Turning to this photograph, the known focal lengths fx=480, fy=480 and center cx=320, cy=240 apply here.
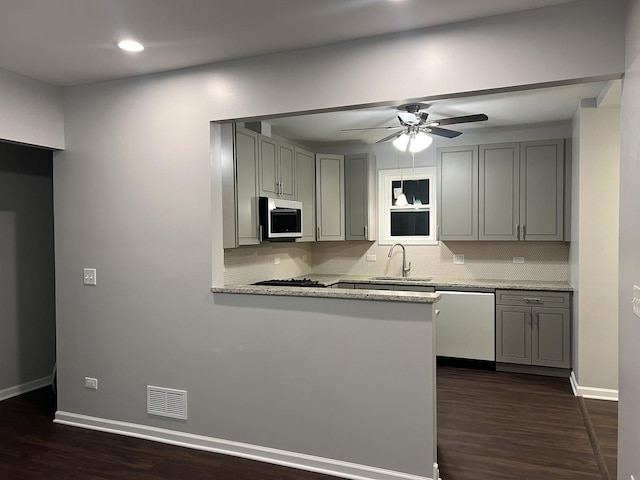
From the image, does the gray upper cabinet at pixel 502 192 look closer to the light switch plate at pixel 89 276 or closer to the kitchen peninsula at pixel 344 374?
the kitchen peninsula at pixel 344 374

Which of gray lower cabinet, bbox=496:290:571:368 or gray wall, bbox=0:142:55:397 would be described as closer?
gray wall, bbox=0:142:55:397

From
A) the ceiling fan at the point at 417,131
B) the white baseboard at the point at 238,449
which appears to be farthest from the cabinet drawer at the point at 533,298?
the white baseboard at the point at 238,449

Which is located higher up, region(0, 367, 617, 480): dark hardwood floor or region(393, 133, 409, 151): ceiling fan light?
region(393, 133, 409, 151): ceiling fan light

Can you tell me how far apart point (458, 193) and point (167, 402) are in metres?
3.71

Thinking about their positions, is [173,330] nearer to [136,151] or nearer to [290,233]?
[136,151]

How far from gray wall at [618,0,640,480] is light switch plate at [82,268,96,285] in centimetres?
346

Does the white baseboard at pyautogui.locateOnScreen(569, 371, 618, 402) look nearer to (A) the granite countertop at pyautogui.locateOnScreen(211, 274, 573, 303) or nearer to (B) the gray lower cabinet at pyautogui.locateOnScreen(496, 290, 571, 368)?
(B) the gray lower cabinet at pyautogui.locateOnScreen(496, 290, 571, 368)

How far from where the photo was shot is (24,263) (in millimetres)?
4496

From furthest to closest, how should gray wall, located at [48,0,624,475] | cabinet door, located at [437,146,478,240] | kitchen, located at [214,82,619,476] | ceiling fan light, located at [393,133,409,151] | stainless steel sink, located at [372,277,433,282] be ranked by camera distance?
1. stainless steel sink, located at [372,277,433,282]
2. cabinet door, located at [437,146,478,240]
3. kitchen, located at [214,82,619,476]
4. ceiling fan light, located at [393,133,409,151]
5. gray wall, located at [48,0,624,475]

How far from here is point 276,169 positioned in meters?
4.69

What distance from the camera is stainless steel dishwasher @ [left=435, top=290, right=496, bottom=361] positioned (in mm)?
4984

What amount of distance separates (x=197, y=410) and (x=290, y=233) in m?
2.02

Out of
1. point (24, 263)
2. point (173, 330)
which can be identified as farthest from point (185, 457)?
point (24, 263)

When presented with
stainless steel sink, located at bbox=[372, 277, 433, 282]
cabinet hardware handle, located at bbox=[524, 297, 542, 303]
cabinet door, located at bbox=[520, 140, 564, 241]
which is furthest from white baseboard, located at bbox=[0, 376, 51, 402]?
cabinet door, located at bbox=[520, 140, 564, 241]
